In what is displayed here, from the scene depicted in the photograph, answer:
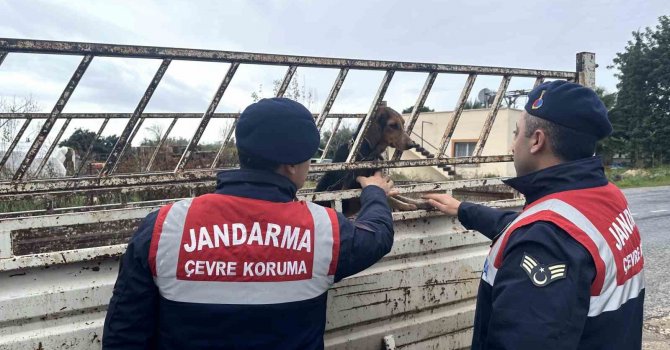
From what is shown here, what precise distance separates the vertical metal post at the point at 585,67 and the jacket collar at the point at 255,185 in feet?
7.87

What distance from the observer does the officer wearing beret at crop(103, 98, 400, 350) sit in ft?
4.54

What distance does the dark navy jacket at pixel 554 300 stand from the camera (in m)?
1.21

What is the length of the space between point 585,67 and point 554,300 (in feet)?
7.72

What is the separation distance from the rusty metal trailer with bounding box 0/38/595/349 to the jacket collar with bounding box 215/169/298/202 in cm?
60

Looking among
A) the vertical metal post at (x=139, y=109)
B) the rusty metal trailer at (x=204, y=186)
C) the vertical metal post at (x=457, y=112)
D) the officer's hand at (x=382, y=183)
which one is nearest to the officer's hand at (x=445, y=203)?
the rusty metal trailer at (x=204, y=186)

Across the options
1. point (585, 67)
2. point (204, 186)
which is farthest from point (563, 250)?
point (585, 67)

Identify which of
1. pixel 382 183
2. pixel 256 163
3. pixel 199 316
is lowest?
pixel 199 316

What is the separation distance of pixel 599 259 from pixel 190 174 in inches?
64.0

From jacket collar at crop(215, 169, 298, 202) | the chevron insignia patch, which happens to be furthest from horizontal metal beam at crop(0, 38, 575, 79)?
the chevron insignia patch

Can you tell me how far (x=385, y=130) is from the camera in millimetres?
3127

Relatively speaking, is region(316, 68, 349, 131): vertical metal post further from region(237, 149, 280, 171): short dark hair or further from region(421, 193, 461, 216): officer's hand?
region(237, 149, 280, 171): short dark hair

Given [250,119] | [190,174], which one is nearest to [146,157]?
[190,174]

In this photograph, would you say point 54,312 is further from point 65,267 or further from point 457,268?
point 457,268

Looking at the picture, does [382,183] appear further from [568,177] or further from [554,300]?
[554,300]
